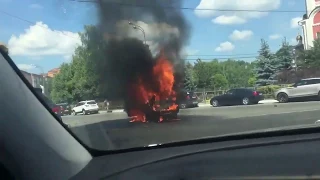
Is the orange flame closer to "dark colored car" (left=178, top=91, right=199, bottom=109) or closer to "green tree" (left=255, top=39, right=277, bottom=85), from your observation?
"dark colored car" (left=178, top=91, right=199, bottom=109)

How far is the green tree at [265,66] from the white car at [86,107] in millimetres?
1231

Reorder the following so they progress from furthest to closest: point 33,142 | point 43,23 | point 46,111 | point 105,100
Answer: point 105,100
point 43,23
point 46,111
point 33,142

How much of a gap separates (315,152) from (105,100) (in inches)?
57.9

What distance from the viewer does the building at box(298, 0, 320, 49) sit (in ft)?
9.02

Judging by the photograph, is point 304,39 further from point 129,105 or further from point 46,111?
point 46,111

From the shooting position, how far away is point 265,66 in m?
2.92

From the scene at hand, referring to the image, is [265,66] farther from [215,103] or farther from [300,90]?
[215,103]

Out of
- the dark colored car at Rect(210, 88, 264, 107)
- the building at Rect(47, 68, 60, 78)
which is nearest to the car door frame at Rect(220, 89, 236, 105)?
the dark colored car at Rect(210, 88, 264, 107)

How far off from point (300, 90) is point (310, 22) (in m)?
0.49

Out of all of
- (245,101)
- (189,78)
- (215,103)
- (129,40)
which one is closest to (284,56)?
(245,101)

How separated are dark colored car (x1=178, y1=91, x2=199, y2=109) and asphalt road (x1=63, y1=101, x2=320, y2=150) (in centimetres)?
5

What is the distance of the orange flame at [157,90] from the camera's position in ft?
9.42

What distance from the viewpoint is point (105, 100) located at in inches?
113

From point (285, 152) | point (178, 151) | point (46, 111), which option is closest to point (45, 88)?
point (46, 111)
